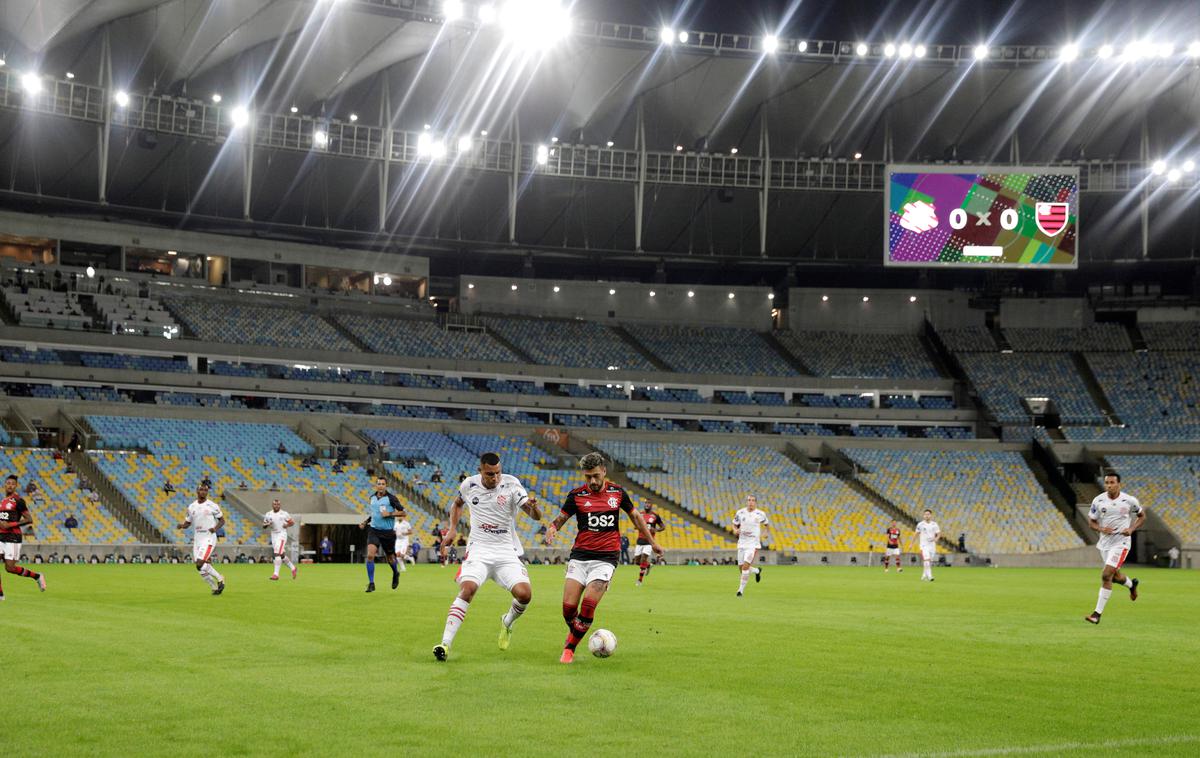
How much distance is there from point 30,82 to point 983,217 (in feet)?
157

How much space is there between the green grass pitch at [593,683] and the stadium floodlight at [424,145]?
49.7 meters

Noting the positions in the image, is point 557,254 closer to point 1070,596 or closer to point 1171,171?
point 1171,171

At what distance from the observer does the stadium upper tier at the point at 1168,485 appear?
6475cm

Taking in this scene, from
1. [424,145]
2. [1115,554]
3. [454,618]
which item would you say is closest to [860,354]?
[424,145]

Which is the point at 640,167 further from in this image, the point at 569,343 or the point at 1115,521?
the point at 1115,521

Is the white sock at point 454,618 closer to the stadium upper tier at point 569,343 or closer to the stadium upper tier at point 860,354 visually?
the stadium upper tier at point 569,343

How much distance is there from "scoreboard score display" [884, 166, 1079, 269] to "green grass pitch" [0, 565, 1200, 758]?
151ft

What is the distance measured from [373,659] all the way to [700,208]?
69.2m

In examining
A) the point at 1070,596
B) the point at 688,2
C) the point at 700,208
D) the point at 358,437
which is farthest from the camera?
the point at 700,208

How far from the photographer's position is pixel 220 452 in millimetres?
58031

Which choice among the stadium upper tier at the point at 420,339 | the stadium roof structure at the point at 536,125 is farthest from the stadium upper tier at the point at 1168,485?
the stadium upper tier at the point at 420,339

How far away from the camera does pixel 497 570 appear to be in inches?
564

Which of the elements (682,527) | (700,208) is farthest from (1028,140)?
(682,527)

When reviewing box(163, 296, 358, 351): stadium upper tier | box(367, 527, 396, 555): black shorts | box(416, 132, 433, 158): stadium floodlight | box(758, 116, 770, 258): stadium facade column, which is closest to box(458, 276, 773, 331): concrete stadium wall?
box(163, 296, 358, 351): stadium upper tier
